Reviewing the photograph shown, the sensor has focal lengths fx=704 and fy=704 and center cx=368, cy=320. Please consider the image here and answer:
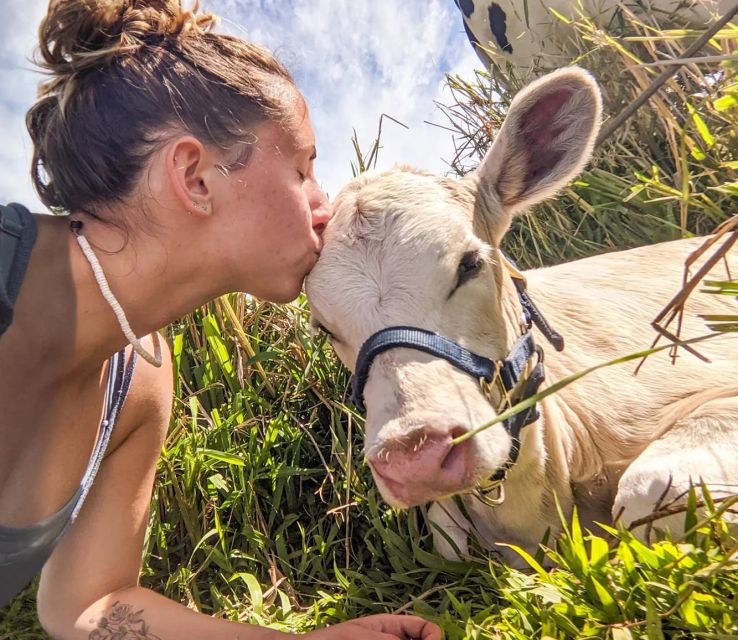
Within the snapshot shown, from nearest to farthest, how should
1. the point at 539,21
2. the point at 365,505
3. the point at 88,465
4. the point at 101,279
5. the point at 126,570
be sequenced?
the point at 101,279 < the point at 88,465 < the point at 126,570 < the point at 365,505 < the point at 539,21

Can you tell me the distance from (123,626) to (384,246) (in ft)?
4.67

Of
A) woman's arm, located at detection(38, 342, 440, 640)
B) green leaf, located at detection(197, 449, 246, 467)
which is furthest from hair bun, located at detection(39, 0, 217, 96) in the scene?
green leaf, located at detection(197, 449, 246, 467)

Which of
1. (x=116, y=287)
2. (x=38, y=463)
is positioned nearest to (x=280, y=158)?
(x=116, y=287)

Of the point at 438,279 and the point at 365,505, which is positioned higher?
the point at 438,279

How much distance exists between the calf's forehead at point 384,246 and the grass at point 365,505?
0.62 meters

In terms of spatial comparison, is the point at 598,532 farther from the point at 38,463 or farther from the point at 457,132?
the point at 457,132

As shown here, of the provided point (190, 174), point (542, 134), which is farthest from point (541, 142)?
point (190, 174)

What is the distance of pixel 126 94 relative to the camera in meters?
1.98

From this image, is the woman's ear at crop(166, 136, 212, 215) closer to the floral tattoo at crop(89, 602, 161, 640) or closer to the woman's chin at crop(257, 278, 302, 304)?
the woman's chin at crop(257, 278, 302, 304)

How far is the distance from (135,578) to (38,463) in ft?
1.88

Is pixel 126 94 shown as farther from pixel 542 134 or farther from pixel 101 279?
pixel 542 134

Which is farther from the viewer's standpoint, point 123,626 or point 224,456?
point 224,456

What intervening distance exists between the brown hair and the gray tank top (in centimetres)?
22

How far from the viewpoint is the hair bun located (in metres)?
1.99
